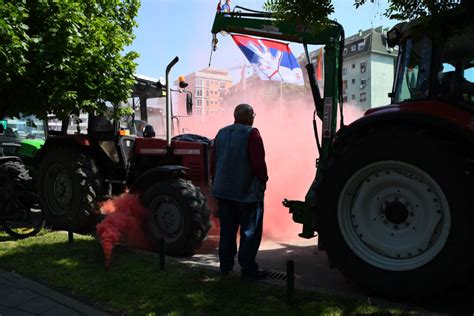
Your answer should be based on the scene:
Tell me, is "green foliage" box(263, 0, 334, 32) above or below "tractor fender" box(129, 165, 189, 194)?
above

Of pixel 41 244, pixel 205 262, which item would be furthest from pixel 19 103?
pixel 205 262

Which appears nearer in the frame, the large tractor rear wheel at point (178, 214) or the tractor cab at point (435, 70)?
the tractor cab at point (435, 70)

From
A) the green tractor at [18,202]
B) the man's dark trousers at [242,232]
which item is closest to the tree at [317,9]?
the man's dark trousers at [242,232]

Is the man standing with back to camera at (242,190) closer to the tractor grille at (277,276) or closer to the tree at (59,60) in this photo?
the tractor grille at (277,276)

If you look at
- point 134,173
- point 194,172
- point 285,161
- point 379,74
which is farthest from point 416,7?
point 379,74

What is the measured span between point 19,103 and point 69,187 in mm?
1667

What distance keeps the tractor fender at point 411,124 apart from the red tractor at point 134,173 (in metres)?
2.23

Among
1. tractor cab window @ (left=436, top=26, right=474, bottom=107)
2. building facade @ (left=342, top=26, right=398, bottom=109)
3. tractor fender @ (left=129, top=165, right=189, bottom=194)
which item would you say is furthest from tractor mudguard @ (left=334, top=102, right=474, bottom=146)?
building facade @ (left=342, top=26, right=398, bottom=109)

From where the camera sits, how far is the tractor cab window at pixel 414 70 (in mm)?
3895

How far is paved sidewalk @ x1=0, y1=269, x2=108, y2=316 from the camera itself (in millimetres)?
3730

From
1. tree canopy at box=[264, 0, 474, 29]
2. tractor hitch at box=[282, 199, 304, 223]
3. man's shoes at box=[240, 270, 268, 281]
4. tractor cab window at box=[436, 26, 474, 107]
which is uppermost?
tree canopy at box=[264, 0, 474, 29]

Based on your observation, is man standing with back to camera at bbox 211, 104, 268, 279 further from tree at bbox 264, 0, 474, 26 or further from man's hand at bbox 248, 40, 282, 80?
man's hand at bbox 248, 40, 282, 80

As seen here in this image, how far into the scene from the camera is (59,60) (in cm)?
665

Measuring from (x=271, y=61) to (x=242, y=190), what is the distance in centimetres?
1085
